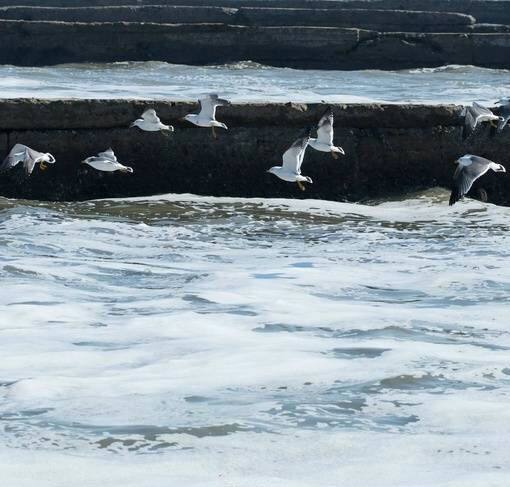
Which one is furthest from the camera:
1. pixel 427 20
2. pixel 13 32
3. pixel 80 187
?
pixel 427 20

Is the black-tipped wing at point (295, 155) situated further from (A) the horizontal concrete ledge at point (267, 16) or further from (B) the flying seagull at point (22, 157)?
(A) the horizontal concrete ledge at point (267, 16)

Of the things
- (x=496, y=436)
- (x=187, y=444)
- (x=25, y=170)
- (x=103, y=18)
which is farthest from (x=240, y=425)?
(x=103, y=18)

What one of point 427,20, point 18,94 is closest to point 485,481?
point 18,94

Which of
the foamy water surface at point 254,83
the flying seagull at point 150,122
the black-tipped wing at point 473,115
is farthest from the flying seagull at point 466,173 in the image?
the foamy water surface at point 254,83

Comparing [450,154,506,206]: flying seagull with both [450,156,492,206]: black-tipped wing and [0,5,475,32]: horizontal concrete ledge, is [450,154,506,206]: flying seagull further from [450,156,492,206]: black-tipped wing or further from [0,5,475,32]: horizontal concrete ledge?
[0,5,475,32]: horizontal concrete ledge

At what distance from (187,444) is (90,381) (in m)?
0.89

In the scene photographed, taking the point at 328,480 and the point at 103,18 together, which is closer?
the point at 328,480

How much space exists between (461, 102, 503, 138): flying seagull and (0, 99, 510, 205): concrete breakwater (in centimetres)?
30

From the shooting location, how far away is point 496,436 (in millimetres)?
4875

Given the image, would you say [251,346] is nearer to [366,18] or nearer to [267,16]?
[267,16]

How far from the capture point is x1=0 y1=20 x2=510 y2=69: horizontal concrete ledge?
23.1 metres

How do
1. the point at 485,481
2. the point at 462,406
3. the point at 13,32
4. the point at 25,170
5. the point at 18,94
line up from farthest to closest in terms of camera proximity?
the point at 13,32, the point at 18,94, the point at 25,170, the point at 462,406, the point at 485,481

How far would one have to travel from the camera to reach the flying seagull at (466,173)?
9.38m

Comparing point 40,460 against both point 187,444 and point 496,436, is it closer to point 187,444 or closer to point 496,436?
point 187,444
